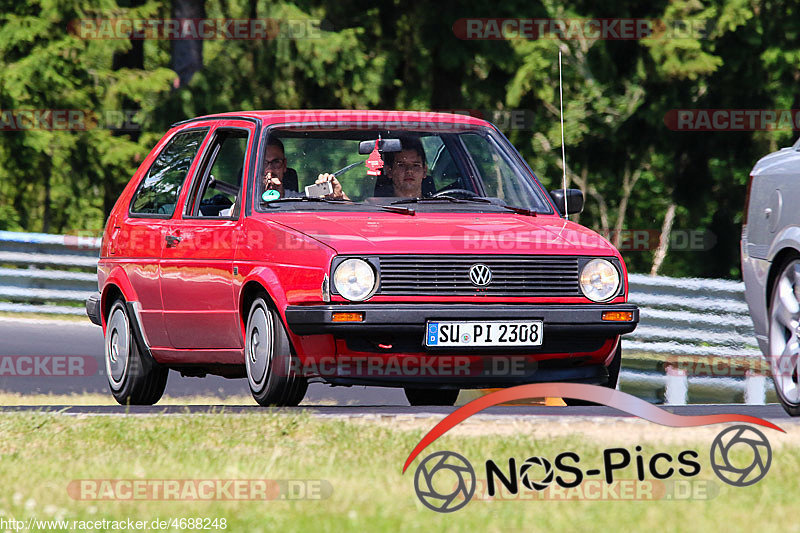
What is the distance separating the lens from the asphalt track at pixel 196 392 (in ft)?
29.3

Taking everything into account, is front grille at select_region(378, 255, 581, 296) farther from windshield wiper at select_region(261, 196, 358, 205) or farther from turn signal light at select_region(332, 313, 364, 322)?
windshield wiper at select_region(261, 196, 358, 205)

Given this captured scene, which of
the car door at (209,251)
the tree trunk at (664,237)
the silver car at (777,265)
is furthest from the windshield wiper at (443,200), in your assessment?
the tree trunk at (664,237)

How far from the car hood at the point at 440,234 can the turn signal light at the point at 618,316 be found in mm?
343

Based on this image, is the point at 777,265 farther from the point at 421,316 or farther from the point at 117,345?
the point at 117,345

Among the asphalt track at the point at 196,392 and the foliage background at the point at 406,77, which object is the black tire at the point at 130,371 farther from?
the foliage background at the point at 406,77

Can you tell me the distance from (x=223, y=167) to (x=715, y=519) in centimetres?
524

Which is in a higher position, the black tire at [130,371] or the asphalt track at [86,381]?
the black tire at [130,371]

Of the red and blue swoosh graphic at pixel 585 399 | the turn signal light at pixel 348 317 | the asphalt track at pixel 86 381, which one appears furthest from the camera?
the asphalt track at pixel 86 381

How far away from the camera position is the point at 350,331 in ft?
26.8

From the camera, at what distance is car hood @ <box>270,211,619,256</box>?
8.36 metres

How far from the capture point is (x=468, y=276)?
8.42 meters

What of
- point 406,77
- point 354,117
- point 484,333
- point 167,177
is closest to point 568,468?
point 484,333

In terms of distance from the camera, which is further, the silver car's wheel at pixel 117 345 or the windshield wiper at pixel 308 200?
the silver car's wheel at pixel 117 345

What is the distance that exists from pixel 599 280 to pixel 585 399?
80 cm
